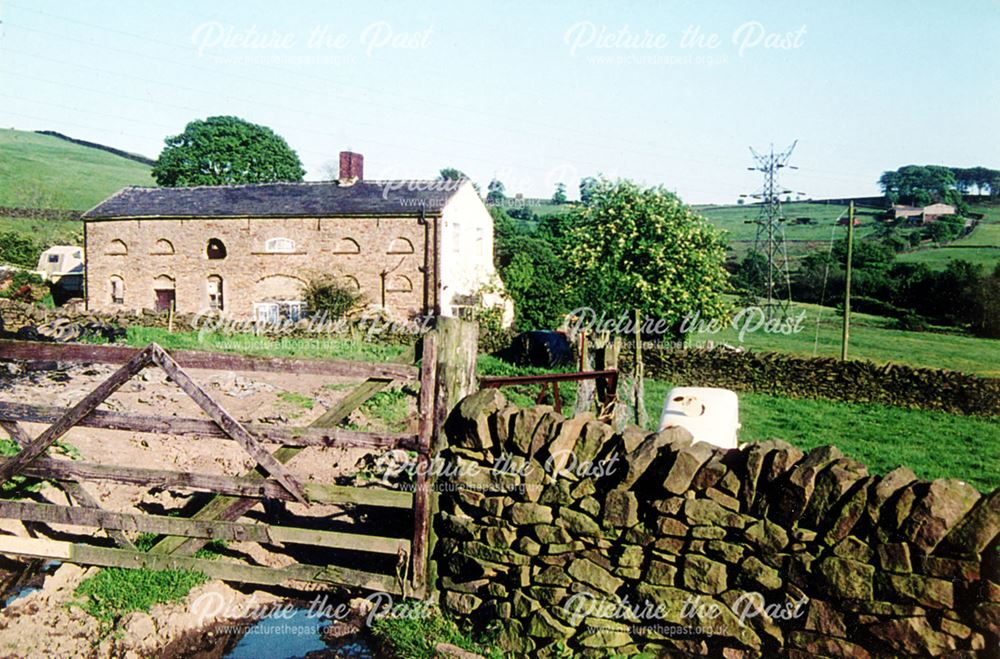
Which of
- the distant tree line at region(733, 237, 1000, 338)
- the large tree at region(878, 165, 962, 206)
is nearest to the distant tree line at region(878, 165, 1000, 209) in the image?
the large tree at region(878, 165, 962, 206)

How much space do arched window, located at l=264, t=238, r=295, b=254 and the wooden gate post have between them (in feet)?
90.5

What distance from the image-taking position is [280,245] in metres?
31.0

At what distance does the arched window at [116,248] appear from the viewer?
108ft

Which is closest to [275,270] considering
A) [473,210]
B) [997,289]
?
[473,210]

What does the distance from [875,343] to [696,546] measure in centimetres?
3525

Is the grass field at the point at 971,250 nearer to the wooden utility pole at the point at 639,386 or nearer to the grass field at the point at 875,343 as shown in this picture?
the grass field at the point at 875,343

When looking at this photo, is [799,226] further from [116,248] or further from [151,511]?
[151,511]

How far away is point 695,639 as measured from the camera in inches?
168

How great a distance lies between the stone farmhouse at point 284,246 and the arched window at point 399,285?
0.15 feet

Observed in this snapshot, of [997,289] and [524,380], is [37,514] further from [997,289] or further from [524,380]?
[997,289]

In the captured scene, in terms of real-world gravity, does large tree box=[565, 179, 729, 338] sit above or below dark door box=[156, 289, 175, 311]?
above

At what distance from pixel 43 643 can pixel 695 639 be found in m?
4.51

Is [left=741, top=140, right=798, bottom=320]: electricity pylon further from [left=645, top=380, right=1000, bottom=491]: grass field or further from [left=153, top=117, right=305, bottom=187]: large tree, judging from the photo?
Answer: [left=153, top=117, right=305, bottom=187]: large tree

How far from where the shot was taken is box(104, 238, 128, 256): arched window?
33031 mm
